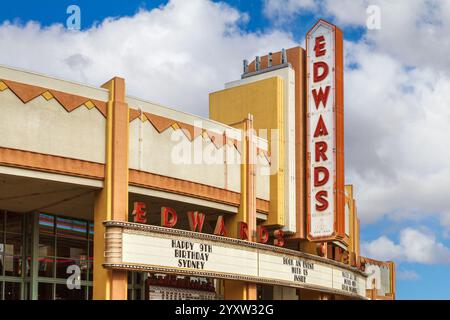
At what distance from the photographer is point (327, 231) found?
41406 mm

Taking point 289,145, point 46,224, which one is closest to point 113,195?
point 46,224

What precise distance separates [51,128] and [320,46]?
59.8 feet

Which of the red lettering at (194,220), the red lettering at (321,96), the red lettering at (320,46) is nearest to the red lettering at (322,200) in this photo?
the red lettering at (321,96)

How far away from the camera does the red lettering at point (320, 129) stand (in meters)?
41.8

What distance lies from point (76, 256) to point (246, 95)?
13.3 meters

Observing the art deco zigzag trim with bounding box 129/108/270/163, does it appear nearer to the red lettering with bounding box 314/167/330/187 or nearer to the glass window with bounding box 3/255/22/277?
the red lettering with bounding box 314/167/330/187

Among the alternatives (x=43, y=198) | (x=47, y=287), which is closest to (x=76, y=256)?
(x=47, y=287)

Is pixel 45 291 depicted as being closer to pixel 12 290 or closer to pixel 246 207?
pixel 12 290

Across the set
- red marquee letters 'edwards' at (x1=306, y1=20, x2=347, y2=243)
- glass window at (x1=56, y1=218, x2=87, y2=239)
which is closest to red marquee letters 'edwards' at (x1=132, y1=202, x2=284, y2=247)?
red marquee letters 'edwards' at (x1=306, y1=20, x2=347, y2=243)

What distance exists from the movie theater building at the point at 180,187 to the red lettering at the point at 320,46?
13 cm

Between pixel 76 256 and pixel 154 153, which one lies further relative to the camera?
pixel 76 256

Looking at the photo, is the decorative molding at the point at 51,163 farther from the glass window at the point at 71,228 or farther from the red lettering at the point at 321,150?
the red lettering at the point at 321,150
